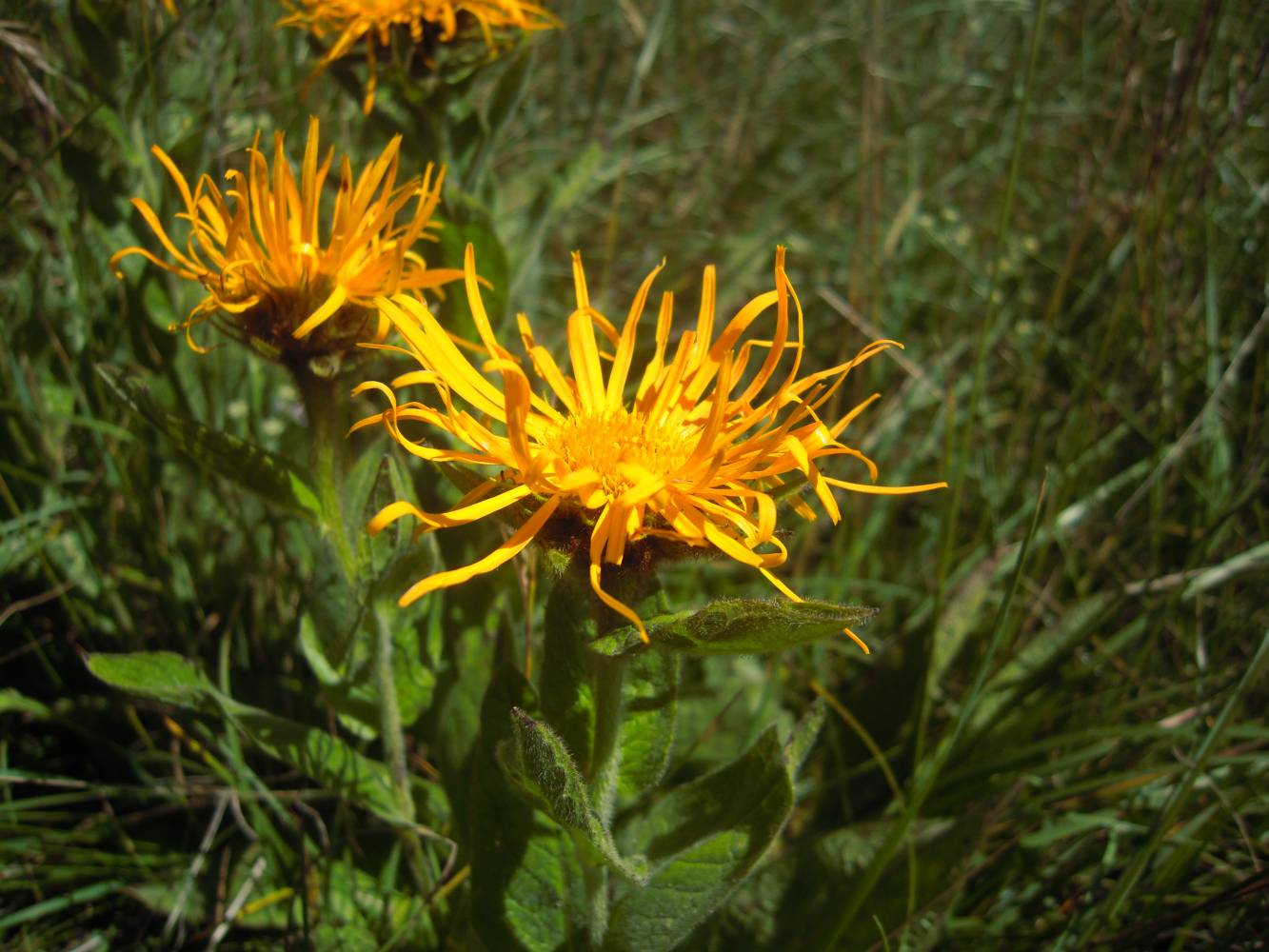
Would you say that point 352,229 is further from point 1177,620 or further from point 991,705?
point 1177,620

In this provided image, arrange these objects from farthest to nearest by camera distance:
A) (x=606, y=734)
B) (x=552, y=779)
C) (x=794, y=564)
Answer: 1. (x=794, y=564)
2. (x=606, y=734)
3. (x=552, y=779)

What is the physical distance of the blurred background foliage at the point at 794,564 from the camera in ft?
7.23

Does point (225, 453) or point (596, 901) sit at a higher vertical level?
point (225, 453)

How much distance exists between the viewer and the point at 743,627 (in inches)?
54.0

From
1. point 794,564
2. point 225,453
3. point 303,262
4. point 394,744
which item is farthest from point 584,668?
point 794,564

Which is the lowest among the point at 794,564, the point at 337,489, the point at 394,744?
the point at 794,564

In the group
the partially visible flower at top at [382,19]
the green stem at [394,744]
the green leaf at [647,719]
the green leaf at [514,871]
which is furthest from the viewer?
the partially visible flower at top at [382,19]

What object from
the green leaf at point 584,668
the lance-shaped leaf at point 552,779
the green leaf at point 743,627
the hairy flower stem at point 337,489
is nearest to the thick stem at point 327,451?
the hairy flower stem at point 337,489

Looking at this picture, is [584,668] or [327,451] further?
[327,451]

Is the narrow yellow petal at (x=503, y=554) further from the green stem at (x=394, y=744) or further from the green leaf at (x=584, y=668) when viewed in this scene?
the green stem at (x=394, y=744)

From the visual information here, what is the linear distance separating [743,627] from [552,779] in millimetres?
358

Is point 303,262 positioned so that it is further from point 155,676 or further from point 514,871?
point 514,871

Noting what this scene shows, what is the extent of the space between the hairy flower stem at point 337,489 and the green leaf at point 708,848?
518 mm

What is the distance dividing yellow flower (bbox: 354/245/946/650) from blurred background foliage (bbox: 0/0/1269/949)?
452 mm
